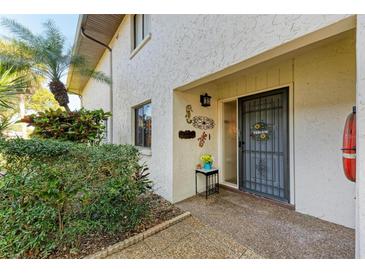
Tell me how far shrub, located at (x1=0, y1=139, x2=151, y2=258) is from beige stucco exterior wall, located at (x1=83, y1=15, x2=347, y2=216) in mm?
1502

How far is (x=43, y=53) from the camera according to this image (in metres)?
5.56

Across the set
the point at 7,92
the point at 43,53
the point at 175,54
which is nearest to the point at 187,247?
the point at 175,54

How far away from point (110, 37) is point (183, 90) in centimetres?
542

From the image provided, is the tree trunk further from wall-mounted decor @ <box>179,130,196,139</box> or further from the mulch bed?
the mulch bed

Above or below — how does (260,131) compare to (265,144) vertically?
above

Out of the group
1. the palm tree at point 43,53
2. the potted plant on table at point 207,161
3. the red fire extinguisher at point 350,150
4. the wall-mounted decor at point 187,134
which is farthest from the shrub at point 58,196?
the palm tree at point 43,53

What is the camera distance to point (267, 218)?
291 cm

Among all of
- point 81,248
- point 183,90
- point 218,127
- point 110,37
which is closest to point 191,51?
point 183,90

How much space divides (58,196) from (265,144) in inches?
142

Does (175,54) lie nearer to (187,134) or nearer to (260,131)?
(187,134)

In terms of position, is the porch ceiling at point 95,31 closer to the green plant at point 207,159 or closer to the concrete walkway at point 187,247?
the green plant at point 207,159

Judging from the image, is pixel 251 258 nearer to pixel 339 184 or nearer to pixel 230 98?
pixel 339 184

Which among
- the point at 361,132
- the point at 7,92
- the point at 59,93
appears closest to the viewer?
the point at 361,132

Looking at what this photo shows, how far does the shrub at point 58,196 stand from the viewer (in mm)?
1979
